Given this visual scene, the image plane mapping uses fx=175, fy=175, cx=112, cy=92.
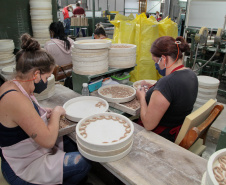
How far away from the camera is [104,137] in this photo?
132cm

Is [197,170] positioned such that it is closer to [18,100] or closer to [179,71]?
[179,71]

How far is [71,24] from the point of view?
8.09 metres

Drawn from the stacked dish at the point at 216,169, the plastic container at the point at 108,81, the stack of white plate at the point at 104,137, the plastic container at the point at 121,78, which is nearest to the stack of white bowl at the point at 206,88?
the plastic container at the point at 121,78

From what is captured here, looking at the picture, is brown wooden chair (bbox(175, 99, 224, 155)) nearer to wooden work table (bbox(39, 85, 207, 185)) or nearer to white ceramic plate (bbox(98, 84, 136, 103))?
wooden work table (bbox(39, 85, 207, 185))

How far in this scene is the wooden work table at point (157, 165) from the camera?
111 centimetres

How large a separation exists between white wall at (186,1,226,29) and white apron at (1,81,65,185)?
562 cm

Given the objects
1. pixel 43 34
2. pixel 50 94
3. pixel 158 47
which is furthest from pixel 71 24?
pixel 158 47

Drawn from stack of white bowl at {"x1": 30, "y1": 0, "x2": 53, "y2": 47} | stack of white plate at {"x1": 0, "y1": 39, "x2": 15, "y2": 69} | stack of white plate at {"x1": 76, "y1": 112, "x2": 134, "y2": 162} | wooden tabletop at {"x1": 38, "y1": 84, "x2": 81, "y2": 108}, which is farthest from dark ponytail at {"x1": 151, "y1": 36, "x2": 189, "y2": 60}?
stack of white bowl at {"x1": 30, "y1": 0, "x2": 53, "y2": 47}

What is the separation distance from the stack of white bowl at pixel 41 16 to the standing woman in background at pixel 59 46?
639 mm

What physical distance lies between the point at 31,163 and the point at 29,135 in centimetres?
28

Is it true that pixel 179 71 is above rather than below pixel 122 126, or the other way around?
above

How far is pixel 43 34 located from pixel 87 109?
2.73 metres

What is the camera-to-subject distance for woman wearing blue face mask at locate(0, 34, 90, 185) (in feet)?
3.87

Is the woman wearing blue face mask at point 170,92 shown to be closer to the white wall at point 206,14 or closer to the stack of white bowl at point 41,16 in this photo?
the stack of white bowl at point 41,16
